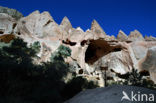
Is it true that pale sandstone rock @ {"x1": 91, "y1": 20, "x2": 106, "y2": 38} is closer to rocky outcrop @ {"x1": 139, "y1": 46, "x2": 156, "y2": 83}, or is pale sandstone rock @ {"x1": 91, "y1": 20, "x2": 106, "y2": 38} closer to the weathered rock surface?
rocky outcrop @ {"x1": 139, "y1": 46, "x2": 156, "y2": 83}

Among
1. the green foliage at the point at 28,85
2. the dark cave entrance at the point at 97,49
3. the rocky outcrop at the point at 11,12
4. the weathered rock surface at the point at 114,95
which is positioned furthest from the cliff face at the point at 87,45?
the weathered rock surface at the point at 114,95

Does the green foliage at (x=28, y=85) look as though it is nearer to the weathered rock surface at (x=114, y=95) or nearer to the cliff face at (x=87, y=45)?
the weathered rock surface at (x=114, y=95)

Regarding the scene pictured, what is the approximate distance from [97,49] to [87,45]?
387cm

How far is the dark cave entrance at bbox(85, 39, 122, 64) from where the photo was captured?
25331 mm

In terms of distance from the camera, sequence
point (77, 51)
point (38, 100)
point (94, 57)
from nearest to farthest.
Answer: point (38, 100) → point (77, 51) → point (94, 57)

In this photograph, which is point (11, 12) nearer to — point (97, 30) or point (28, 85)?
point (97, 30)

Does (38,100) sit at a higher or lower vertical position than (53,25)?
lower

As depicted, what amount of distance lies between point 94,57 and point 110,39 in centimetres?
534

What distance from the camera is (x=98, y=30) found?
25.5m

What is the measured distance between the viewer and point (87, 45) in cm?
2403

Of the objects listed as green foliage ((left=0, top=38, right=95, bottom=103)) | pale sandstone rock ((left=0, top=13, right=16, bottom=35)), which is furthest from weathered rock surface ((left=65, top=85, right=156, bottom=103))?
pale sandstone rock ((left=0, top=13, right=16, bottom=35))

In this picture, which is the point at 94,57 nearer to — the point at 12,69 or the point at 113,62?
→ the point at 113,62

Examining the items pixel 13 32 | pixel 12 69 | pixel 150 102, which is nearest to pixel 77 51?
pixel 13 32

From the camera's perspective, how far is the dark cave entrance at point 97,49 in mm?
25331
